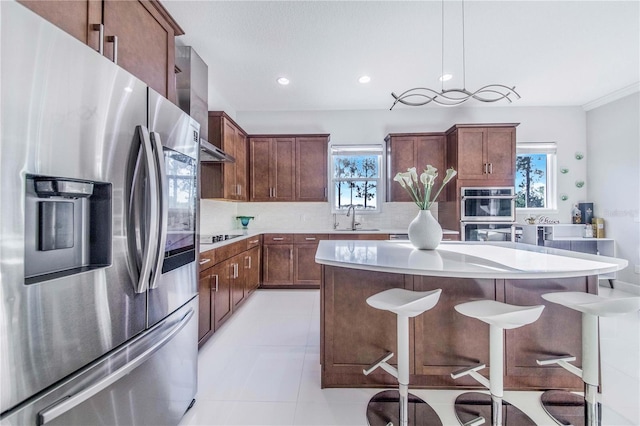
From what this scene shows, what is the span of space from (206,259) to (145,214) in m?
1.37

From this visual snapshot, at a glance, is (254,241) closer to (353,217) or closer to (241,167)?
(241,167)

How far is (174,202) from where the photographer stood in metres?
1.45

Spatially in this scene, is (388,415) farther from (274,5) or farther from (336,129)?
(336,129)

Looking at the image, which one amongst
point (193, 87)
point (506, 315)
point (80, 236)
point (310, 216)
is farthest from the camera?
point (310, 216)

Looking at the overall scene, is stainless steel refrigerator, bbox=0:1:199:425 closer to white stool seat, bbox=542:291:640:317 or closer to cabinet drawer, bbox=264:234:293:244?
white stool seat, bbox=542:291:640:317

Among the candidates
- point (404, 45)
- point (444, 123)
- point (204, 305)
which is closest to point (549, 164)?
point (444, 123)

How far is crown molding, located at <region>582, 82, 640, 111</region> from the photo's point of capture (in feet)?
12.7

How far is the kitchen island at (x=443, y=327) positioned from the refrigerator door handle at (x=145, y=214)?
0.91 m

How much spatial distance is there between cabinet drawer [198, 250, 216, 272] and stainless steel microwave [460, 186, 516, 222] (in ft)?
11.2

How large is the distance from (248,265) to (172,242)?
7.70 ft

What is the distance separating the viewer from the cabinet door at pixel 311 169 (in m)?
4.54

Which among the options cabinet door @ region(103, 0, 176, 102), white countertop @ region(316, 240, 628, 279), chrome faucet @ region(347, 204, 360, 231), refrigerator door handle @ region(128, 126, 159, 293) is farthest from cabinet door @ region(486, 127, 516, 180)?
refrigerator door handle @ region(128, 126, 159, 293)

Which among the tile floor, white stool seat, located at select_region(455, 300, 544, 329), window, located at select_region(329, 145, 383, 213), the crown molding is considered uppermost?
the crown molding

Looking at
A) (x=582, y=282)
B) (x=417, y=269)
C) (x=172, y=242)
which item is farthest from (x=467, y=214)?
(x=172, y=242)
